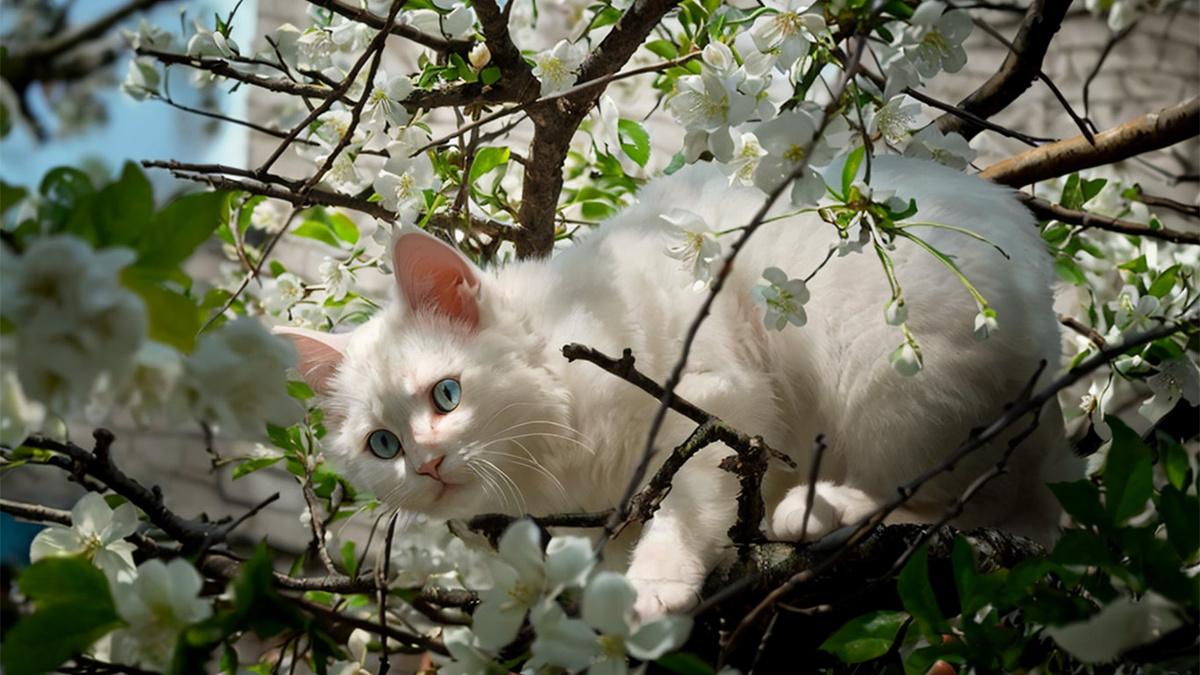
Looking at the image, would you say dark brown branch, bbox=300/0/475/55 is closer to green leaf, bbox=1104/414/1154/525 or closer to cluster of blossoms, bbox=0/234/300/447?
cluster of blossoms, bbox=0/234/300/447

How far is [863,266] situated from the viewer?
1203mm

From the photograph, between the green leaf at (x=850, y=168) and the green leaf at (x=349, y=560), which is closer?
the green leaf at (x=850, y=168)

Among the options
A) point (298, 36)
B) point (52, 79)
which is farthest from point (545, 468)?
point (52, 79)

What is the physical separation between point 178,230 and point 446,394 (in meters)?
0.69

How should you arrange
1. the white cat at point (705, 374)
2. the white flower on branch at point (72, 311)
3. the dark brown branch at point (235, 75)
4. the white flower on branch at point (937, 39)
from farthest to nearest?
the dark brown branch at point (235, 75) < the white cat at point (705, 374) < the white flower on branch at point (937, 39) < the white flower on branch at point (72, 311)

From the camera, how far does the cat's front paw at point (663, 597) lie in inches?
37.3

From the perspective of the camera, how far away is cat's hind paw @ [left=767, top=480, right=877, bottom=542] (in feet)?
3.82

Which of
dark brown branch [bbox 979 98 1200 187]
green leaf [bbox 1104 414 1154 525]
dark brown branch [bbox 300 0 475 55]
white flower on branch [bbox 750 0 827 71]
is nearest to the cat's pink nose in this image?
dark brown branch [bbox 300 0 475 55]

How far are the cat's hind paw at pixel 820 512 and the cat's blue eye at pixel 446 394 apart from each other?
454mm

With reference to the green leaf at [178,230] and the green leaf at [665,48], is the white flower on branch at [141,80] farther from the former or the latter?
the green leaf at [178,230]

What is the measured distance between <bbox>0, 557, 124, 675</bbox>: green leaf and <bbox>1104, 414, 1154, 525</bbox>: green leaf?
30.3 inches

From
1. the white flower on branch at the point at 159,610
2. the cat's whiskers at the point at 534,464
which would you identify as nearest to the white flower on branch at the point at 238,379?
the white flower on branch at the point at 159,610

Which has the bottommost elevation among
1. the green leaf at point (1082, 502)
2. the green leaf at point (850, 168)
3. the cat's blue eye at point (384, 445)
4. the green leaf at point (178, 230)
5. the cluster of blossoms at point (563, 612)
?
the cluster of blossoms at point (563, 612)

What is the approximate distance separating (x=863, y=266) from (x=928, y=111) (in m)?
1.92
